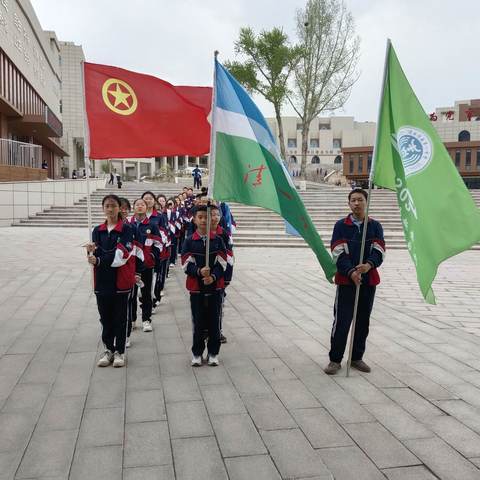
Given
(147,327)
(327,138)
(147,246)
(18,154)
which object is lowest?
(147,327)

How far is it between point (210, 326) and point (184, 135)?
2151 millimetres

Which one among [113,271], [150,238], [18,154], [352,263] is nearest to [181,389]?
[113,271]

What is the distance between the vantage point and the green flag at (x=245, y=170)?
189 inches

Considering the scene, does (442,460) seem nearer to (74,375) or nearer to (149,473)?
(149,473)

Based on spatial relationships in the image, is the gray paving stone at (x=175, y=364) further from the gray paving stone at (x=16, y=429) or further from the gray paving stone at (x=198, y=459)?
the gray paving stone at (x=198, y=459)

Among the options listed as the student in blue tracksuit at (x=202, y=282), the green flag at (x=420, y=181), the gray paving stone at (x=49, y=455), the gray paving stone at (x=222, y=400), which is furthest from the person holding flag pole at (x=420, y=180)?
the gray paving stone at (x=49, y=455)

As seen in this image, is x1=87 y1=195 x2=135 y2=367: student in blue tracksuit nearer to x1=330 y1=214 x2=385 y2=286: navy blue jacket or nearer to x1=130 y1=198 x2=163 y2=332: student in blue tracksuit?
x1=130 y1=198 x2=163 y2=332: student in blue tracksuit

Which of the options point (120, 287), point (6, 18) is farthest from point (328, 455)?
point (6, 18)

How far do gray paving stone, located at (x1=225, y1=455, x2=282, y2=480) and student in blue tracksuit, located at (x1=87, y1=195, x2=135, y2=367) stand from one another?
2240mm

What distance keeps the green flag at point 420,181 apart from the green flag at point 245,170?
0.78 meters

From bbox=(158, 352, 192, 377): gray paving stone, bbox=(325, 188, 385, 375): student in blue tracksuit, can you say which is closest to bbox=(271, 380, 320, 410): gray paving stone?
bbox=(325, 188, 385, 375): student in blue tracksuit

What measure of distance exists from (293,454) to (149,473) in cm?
93

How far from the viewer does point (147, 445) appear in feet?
11.5

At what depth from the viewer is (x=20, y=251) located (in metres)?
15.0
